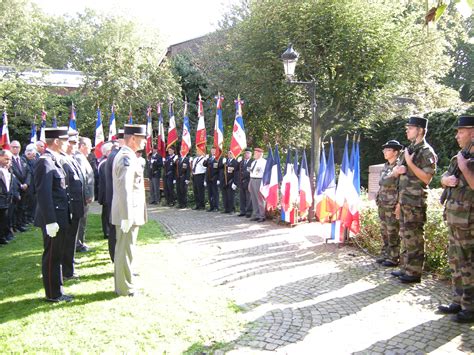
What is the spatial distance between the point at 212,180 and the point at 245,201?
1.59 m

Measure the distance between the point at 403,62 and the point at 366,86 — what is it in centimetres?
219

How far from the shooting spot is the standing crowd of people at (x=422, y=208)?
4.45 meters

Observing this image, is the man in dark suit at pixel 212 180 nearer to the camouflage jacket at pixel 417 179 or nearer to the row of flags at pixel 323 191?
the row of flags at pixel 323 191

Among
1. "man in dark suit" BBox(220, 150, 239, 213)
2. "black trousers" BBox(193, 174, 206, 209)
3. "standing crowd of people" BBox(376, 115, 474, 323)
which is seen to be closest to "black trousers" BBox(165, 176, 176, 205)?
"black trousers" BBox(193, 174, 206, 209)

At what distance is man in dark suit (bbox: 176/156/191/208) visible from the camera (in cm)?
1462

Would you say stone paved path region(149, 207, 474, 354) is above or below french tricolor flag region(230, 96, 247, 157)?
below

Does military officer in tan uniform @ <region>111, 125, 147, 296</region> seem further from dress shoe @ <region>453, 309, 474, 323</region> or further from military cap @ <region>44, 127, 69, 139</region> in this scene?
dress shoe @ <region>453, 309, 474, 323</region>

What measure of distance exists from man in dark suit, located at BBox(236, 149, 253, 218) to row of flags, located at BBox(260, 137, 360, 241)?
1.04 metres

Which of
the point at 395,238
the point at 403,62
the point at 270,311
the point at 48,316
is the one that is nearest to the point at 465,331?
the point at 270,311

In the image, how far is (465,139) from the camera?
463 centimetres

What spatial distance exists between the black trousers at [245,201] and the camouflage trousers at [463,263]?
7.73 m

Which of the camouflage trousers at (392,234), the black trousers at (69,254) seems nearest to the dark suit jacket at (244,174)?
the camouflage trousers at (392,234)

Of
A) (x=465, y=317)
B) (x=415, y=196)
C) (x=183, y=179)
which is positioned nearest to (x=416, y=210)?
(x=415, y=196)

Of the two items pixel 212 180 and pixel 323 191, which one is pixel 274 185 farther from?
pixel 212 180
